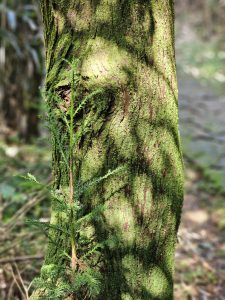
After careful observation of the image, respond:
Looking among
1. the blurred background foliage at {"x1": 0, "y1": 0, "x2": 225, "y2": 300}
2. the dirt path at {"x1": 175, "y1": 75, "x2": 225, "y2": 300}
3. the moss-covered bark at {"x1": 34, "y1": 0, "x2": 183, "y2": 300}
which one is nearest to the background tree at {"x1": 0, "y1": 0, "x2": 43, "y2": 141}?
the blurred background foliage at {"x1": 0, "y1": 0, "x2": 225, "y2": 300}

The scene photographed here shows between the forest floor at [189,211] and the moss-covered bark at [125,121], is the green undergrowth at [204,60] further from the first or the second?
the moss-covered bark at [125,121]

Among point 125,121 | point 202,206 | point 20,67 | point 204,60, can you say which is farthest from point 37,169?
point 204,60

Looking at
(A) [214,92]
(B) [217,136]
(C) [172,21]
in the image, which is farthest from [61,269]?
(A) [214,92]

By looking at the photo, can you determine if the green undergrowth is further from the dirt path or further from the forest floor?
the forest floor

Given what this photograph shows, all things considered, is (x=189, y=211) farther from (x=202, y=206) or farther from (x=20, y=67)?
(x=20, y=67)

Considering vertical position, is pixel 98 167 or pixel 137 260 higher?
pixel 98 167

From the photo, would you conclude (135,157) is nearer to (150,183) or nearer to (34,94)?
(150,183)
